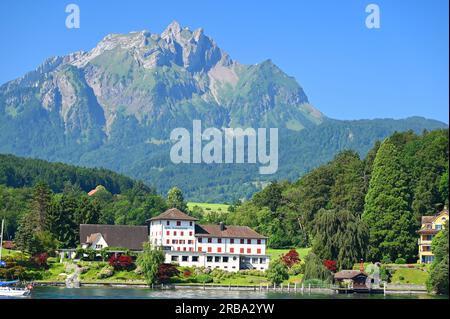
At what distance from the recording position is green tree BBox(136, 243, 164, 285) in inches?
2053

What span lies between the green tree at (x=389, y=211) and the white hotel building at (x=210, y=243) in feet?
29.1

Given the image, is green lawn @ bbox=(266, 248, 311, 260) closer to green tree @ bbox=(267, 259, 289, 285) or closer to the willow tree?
the willow tree

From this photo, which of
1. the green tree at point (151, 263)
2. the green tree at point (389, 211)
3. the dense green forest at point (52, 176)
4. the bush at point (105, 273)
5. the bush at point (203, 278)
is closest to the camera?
the green tree at point (151, 263)

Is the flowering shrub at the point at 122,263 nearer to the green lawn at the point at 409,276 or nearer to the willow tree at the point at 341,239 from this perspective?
the willow tree at the point at 341,239

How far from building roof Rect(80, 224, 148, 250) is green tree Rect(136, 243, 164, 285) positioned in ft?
29.9

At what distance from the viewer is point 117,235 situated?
2542 inches

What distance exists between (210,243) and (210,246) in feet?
0.70

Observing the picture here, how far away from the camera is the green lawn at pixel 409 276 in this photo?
52.2m

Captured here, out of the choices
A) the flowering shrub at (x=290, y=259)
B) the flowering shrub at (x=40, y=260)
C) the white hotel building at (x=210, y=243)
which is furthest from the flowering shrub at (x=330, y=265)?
the flowering shrub at (x=40, y=260)

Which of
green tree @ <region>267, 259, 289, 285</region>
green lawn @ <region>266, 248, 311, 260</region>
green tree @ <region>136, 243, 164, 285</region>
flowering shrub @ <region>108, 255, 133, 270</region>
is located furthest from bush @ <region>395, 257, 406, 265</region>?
flowering shrub @ <region>108, 255, 133, 270</region>

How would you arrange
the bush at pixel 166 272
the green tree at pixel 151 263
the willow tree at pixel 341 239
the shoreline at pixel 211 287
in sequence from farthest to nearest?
the willow tree at pixel 341 239 → the bush at pixel 166 272 → the green tree at pixel 151 263 → the shoreline at pixel 211 287
